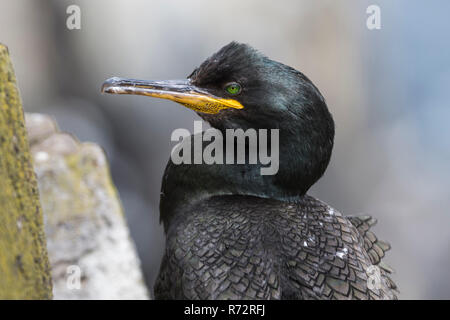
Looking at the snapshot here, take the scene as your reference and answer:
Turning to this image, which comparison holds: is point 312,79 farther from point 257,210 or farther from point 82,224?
point 257,210

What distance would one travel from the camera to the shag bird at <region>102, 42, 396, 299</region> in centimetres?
293

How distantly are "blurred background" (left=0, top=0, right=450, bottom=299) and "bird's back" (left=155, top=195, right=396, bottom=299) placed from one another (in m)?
5.10

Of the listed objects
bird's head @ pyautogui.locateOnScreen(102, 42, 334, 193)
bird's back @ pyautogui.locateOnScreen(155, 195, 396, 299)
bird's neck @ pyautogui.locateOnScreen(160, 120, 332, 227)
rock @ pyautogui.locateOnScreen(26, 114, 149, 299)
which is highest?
bird's head @ pyautogui.locateOnScreen(102, 42, 334, 193)

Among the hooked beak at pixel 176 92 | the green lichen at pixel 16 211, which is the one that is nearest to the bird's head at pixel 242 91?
the hooked beak at pixel 176 92

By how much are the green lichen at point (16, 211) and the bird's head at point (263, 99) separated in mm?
1141

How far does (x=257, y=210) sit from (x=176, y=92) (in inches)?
36.2

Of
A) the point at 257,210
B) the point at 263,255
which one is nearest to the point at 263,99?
the point at 257,210

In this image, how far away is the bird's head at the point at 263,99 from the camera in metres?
3.41

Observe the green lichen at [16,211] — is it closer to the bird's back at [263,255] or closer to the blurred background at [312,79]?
the bird's back at [263,255]

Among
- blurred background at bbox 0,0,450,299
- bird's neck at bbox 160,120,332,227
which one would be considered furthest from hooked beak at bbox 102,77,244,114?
blurred background at bbox 0,0,450,299

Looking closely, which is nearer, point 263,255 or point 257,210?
point 263,255

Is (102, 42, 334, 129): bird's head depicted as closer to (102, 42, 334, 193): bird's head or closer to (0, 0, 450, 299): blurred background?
(102, 42, 334, 193): bird's head

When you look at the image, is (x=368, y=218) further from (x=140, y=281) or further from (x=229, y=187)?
(x=140, y=281)

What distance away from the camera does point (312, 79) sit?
9.33 metres
